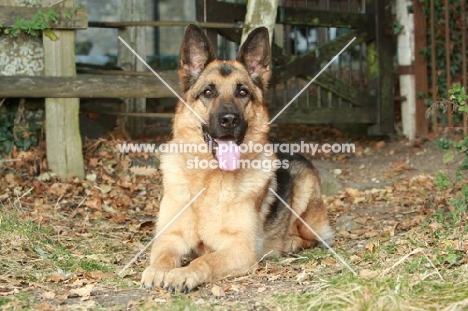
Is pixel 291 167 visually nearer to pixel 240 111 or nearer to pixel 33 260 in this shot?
pixel 240 111

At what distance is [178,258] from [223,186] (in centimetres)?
66

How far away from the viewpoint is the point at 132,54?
10672mm

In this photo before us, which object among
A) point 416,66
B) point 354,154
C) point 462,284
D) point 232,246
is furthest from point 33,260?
point 416,66

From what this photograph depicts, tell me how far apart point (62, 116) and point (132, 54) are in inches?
116

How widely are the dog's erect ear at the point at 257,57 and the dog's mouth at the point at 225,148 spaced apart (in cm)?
66

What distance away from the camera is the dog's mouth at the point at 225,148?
206 inches

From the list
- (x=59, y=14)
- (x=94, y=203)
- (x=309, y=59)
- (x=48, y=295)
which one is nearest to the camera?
(x=48, y=295)

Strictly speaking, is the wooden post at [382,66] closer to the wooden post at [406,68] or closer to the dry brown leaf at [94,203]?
the wooden post at [406,68]

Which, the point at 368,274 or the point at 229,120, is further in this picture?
the point at 229,120

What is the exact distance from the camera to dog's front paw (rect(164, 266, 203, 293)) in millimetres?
4293

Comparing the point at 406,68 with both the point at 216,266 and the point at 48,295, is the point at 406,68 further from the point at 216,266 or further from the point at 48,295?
the point at 48,295

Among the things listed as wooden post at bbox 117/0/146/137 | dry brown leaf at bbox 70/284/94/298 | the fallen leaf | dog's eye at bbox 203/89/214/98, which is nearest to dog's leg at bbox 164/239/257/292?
dry brown leaf at bbox 70/284/94/298

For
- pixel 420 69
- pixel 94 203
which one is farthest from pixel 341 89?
pixel 94 203

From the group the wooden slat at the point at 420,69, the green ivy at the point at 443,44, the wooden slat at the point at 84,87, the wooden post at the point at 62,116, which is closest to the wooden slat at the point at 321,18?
the wooden slat at the point at 420,69
